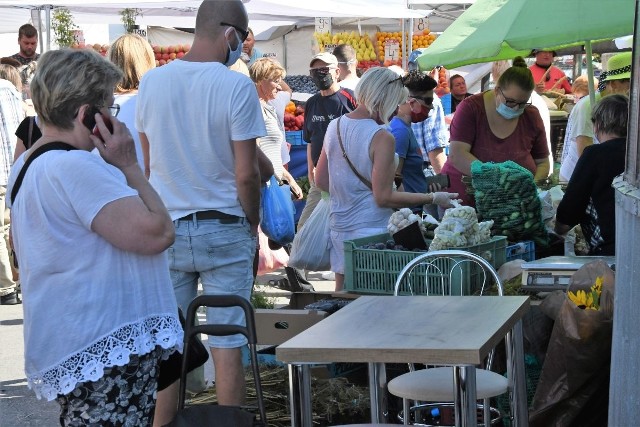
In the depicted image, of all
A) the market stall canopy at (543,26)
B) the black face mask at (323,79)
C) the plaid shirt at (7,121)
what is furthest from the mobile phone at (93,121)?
the black face mask at (323,79)

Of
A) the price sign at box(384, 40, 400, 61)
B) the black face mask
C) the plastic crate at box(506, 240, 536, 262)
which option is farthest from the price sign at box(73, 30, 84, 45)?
the plastic crate at box(506, 240, 536, 262)

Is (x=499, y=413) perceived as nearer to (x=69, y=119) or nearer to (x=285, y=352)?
(x=285, y=352)

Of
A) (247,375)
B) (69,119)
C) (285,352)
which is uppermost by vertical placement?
(69,119)

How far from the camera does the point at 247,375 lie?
17.9 ft

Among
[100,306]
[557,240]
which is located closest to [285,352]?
[100,306]

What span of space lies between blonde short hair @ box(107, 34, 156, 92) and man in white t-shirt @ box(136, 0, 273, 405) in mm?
789

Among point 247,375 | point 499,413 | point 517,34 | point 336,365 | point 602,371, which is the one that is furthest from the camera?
point 517,34

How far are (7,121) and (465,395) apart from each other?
6592 mm

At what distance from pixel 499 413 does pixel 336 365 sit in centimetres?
81

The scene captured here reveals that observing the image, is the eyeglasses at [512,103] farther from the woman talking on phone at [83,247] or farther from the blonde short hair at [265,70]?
the woman talking on phone at [83,247]

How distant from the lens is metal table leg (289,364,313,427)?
316 cm

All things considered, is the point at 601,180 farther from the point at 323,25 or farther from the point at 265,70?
the point at 323,25

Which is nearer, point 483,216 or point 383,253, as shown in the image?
point 383,253

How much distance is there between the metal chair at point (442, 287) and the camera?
402 centimetres
